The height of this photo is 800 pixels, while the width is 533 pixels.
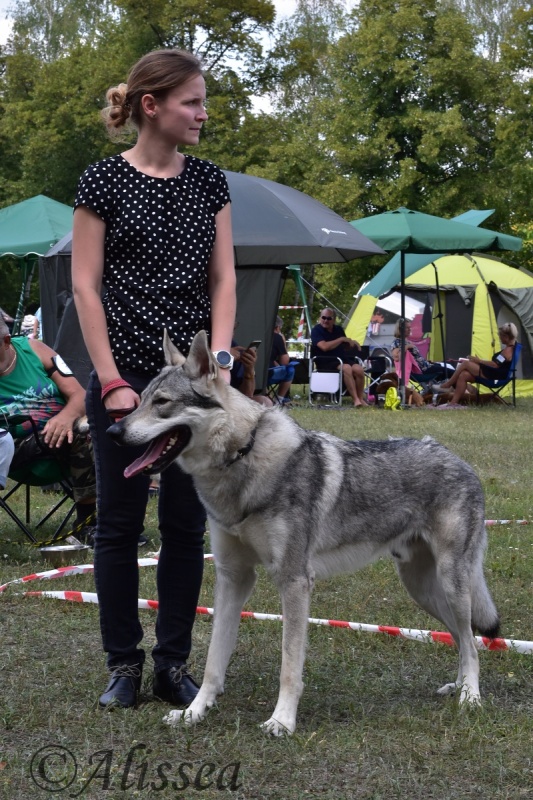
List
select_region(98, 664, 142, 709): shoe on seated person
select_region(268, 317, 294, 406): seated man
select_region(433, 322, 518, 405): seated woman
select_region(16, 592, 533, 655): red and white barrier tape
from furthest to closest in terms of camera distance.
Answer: select_region(433, 322, 518, 405): seated woman, select_region(268, 317, 294, 406): seated man, select_region(16, 592, 533, 655): red and white barrier tape, select_region(98, 664, 142, 709): shoe on seated person

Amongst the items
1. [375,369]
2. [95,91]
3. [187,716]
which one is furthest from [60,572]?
[95,91]

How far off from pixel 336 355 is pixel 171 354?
14.5 meters

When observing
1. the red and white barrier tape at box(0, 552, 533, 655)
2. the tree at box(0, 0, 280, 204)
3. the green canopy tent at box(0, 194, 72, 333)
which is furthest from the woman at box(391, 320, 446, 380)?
the red and white barrier tape at box(0, 552, 533, 655)

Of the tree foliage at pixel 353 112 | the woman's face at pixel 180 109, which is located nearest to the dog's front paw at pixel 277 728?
the woman's face at pixel 180 109

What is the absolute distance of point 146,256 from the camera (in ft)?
11.5

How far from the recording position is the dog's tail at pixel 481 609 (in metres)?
3.93

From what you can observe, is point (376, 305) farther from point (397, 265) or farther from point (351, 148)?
point (351, 148)

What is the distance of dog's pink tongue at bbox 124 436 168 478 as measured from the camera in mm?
3262

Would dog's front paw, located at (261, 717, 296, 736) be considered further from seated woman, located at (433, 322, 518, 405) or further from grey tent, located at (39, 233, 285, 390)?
seated woman, located at (433, 322, 518, 405)

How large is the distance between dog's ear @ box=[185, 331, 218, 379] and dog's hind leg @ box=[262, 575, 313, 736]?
803 mm

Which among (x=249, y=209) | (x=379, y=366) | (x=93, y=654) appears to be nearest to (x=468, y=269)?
(x=379, y=366)

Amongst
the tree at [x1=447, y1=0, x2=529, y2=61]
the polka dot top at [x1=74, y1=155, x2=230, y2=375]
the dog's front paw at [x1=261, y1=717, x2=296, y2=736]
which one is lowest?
the dog's front paw at [x1=261, y1=717, x2=296, y2=736]

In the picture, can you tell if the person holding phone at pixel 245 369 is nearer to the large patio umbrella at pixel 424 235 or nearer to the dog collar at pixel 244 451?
the large patio umbrella at pixel 424 235

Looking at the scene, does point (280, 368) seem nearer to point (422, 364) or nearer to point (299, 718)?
point (422, 364)
